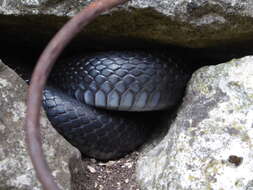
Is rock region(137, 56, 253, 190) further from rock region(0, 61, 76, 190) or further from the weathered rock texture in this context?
rock region(0, 61, 76, 190)

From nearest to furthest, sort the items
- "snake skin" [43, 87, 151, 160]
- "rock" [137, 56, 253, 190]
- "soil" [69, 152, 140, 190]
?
"rock" [137, 56, 253, 190] → "soil" [69, 152, 140, 190] → "snake skin" [43, 87, 151, 160]

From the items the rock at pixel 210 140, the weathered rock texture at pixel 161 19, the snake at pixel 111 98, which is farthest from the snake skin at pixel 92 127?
the weathered rock texture at pixel 161 19

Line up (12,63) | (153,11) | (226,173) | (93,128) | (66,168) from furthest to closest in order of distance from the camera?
(12,63), (93,128), (153,11), (66,168), (226,173)

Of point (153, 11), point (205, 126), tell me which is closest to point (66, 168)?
point (205, 126)

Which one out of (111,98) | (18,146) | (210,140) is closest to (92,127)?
(111,98)

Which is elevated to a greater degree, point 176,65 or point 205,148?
point 176,65

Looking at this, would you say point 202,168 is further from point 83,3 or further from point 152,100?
point 83,3

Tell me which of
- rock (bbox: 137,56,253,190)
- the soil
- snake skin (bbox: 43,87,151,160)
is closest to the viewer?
rock (bbox: 137,56,253,190)

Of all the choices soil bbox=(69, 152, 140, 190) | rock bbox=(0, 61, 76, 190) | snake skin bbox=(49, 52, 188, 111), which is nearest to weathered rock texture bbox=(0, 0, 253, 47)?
snake skin bbox=(49, 52, 188, 111)
